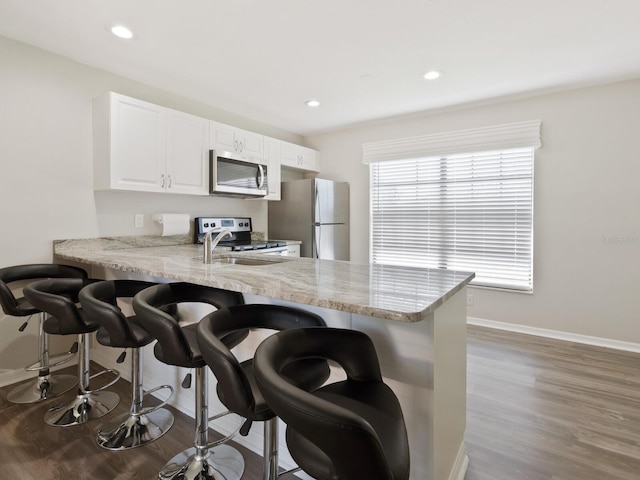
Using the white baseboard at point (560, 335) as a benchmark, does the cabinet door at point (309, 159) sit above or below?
above

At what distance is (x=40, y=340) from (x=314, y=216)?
2.73 metres

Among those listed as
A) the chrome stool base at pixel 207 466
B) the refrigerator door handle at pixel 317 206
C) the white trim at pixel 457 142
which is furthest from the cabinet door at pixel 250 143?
the chrome stool base at pixel 207 466

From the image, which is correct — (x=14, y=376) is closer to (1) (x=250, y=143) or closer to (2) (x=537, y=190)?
(1) (x=250, y=143)

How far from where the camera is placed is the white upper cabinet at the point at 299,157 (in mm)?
4293

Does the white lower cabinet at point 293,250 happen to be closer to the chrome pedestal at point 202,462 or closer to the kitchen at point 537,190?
the kitchen at point 537,190

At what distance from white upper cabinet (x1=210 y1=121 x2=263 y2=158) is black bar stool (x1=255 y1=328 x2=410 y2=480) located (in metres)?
2.86

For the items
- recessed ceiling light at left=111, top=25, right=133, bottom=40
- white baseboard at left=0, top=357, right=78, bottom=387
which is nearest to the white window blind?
recessed ceiling light at left=111, top=25, right=133, bottom=40

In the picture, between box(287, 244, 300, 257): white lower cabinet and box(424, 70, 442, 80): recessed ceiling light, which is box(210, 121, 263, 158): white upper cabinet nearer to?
box(287, 244, 300, 257): white lower cabinet

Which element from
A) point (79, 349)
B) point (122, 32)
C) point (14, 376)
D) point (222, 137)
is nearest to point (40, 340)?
point (14, 376)

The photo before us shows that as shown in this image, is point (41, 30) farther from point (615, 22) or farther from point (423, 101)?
point (615, 22)

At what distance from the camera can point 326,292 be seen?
1.26 m

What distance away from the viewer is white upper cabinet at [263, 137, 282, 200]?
401 cm

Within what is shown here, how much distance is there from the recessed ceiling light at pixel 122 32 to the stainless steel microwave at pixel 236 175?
1.19m

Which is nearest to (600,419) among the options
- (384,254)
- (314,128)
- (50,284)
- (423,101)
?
(384,254)
